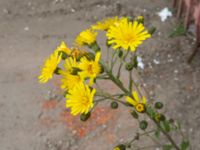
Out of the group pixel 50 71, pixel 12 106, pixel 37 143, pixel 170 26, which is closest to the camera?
pixel 50 71

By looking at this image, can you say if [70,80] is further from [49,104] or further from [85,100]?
[49,104]

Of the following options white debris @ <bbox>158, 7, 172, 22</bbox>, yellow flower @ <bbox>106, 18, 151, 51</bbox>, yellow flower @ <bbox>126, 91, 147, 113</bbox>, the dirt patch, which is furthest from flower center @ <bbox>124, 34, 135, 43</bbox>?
white debris @ <bbox>158, 7, 172, 22</bbox>

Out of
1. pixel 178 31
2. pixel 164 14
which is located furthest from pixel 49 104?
pixel 164 14

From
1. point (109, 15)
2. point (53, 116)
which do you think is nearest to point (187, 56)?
point (109, 15)

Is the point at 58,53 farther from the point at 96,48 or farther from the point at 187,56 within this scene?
the point at 187,56

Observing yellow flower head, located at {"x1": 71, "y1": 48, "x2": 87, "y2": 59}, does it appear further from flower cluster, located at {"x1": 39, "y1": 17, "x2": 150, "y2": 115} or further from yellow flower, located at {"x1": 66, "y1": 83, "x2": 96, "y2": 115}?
yellow flower, located at {"x1": 66, "y1": 83, "x2": 96, "y2": 115}

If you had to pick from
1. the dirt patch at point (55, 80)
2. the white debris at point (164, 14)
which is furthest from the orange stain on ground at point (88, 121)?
the white debris at point (164, 14)
